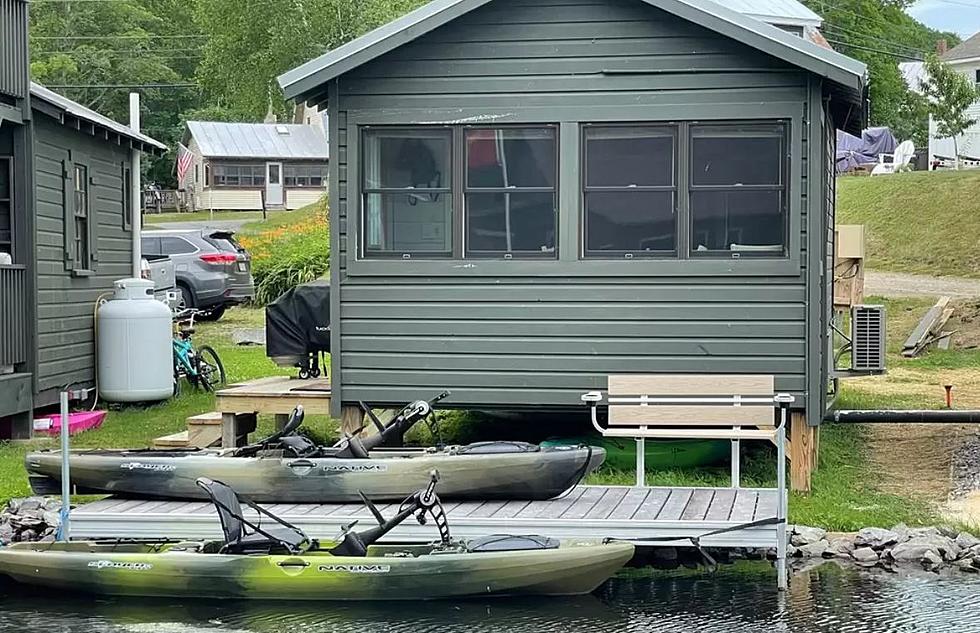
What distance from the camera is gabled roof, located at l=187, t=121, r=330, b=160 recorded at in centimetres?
5281

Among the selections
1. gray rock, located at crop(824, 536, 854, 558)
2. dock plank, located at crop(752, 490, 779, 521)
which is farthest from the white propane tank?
gray rock, located at crop(824, 536, 854, 558)

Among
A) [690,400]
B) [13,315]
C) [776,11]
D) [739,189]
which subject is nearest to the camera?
[690,400]

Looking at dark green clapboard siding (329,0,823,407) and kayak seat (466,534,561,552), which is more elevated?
dark green clapboard siding (329,0,823,407)

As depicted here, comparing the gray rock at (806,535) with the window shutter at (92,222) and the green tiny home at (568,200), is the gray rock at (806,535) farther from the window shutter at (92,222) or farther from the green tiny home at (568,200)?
the window shutter at (92,222)

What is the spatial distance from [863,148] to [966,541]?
38938 mm

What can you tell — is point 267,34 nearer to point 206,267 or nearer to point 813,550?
point 206,267

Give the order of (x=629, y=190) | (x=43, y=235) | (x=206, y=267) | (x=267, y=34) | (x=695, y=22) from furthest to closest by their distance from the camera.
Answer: (x=267, y=34)
(x=206, y=267)
(x=43, y=235)
(x=629, y=190)
(x=695, y=22)

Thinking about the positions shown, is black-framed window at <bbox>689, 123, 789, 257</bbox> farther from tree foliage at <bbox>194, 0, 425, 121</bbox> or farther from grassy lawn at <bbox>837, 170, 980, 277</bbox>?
tree foliage at <bbox>194, 0, 425, 121</bbox>

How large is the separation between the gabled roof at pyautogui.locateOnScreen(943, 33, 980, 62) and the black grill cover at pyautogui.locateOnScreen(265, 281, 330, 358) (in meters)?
43.4

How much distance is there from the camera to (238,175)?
177 feet

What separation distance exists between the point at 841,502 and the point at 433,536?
139 inches

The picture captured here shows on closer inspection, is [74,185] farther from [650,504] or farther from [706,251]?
[650,504]

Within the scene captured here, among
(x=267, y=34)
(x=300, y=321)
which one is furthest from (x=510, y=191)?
(x=267, y=34)

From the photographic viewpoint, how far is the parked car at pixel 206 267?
24828 millimetres
